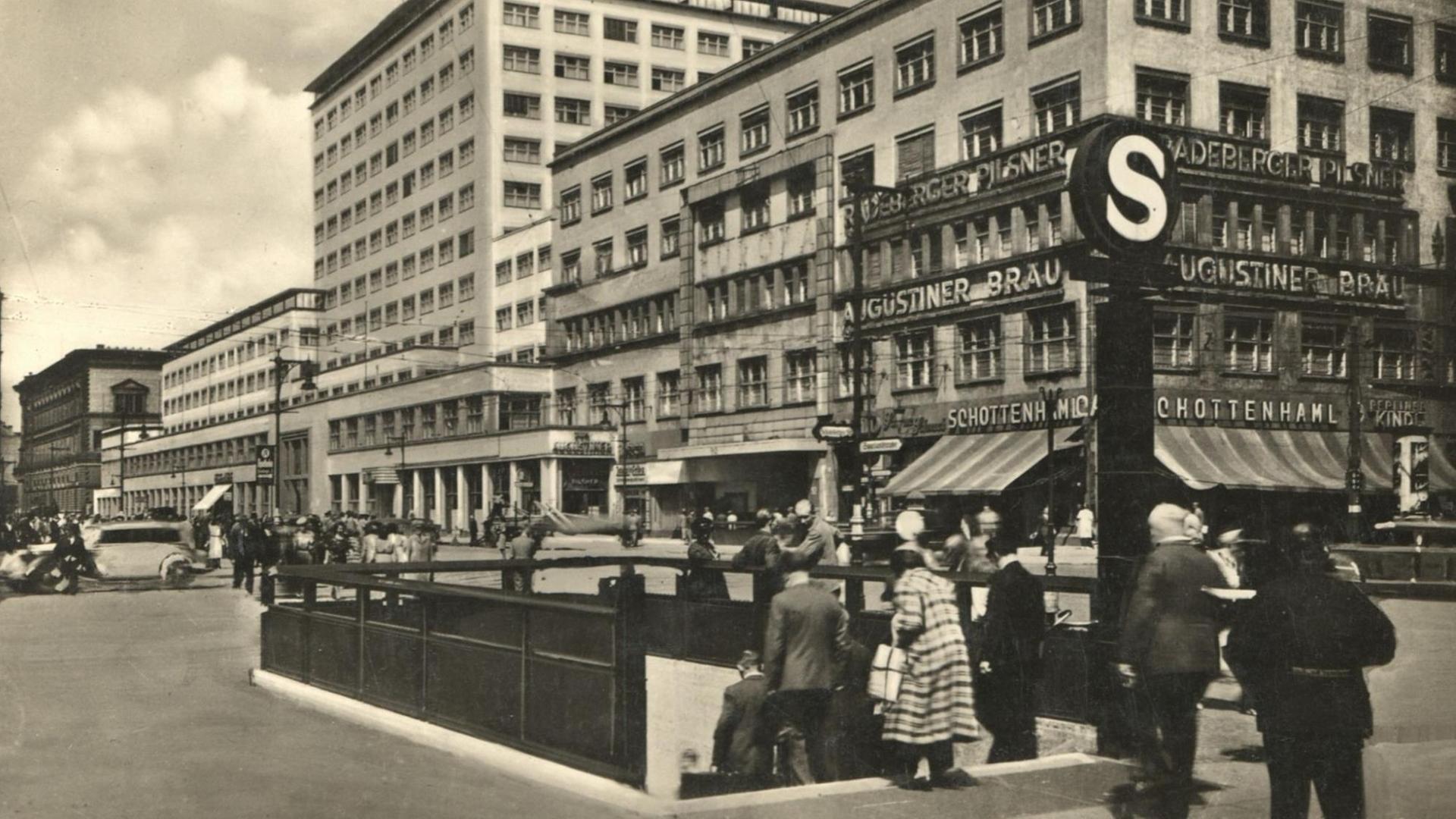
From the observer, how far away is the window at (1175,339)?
37594 mm

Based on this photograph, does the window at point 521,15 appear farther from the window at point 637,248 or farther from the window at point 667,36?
the window at point 637,248

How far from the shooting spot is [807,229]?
4991cm

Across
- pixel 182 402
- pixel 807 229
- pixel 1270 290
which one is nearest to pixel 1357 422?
pixel 1270 290

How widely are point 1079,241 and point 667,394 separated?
93.2 ft

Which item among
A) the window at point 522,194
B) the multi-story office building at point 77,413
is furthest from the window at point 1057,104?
the window at point 522,194

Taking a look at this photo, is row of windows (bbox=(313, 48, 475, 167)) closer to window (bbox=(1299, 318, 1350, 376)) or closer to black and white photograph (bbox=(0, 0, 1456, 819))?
black and white photograph (bbox=(0, 0, 1456, 819))

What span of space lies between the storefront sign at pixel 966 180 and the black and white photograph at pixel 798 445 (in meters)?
0.17

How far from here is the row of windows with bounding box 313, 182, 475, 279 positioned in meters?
81.3

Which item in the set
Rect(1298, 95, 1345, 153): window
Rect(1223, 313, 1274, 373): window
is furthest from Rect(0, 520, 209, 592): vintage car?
Rect(1298, 95, 1345, 153): window

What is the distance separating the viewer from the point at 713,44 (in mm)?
82875

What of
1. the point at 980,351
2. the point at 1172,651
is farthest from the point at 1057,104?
the point at 1172,651

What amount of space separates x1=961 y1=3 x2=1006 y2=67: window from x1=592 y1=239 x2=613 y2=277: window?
26106 mm

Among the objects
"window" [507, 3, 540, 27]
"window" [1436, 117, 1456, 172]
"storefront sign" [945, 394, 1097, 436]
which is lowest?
"storefront sign" [945, 394, 1097, 436]

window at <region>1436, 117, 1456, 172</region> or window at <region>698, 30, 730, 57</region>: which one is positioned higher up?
window at <region>698, 30, 730, 57</region>
